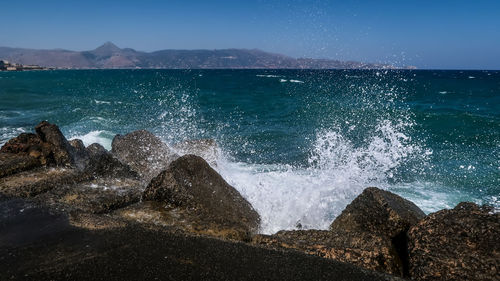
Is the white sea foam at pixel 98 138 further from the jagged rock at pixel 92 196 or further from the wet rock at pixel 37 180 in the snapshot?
the jagged rock at pixel 92 196

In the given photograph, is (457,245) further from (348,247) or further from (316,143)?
(316,143)

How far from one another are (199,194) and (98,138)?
32.4 ft

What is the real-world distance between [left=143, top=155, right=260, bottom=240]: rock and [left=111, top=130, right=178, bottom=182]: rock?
225 centimetres

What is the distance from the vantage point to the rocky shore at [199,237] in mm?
2740

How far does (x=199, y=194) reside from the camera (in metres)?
4.43

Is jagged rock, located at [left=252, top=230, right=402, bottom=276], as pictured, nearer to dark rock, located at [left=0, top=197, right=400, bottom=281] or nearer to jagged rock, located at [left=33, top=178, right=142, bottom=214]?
dark rock, located at [left=0, top=197, right=400, bottom=281]

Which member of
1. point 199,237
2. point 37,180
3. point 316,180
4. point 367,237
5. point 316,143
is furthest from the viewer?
point 316,143

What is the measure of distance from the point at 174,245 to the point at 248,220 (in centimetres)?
173

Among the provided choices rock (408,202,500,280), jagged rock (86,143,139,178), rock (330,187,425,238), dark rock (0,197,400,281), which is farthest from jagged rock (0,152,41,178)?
rock (408,202,500,280)

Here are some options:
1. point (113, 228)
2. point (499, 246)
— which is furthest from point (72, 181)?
point (499, 246)

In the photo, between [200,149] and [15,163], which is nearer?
[15,163]

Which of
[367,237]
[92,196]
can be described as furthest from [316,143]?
[92,196]

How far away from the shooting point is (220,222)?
3.70 meters

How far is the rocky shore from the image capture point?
8.99ft
